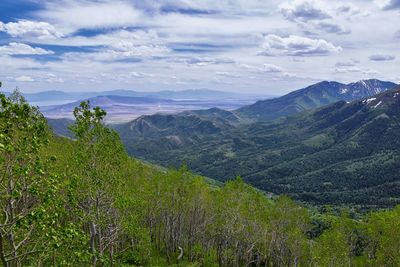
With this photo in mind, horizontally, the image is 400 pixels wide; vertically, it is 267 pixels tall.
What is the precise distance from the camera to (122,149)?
153 feet

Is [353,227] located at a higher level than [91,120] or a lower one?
lower

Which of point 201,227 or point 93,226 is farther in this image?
point 201,227

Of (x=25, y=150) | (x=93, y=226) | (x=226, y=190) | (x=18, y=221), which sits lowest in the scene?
(x=226, y=190)

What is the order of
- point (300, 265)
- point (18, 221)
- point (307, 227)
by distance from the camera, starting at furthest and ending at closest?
1. point (300, 265)
2. point (307, 227)
3. point (18, 221)

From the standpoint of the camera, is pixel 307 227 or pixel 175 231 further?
pixel 175 231

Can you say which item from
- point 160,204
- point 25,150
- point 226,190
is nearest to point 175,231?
point 160,204

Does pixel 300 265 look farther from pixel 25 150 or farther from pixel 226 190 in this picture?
pixel 25 150

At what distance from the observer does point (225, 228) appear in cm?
8356

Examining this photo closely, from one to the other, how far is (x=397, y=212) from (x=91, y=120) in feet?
232

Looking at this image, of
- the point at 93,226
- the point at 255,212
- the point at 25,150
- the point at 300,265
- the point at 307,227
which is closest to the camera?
the point at 25,150

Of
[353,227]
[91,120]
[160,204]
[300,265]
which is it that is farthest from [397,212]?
[91,120]

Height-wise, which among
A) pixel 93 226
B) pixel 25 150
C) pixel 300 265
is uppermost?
pixel 25 150

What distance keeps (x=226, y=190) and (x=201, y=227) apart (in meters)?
17.3

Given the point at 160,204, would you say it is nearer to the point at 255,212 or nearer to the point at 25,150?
the point at 255,212
